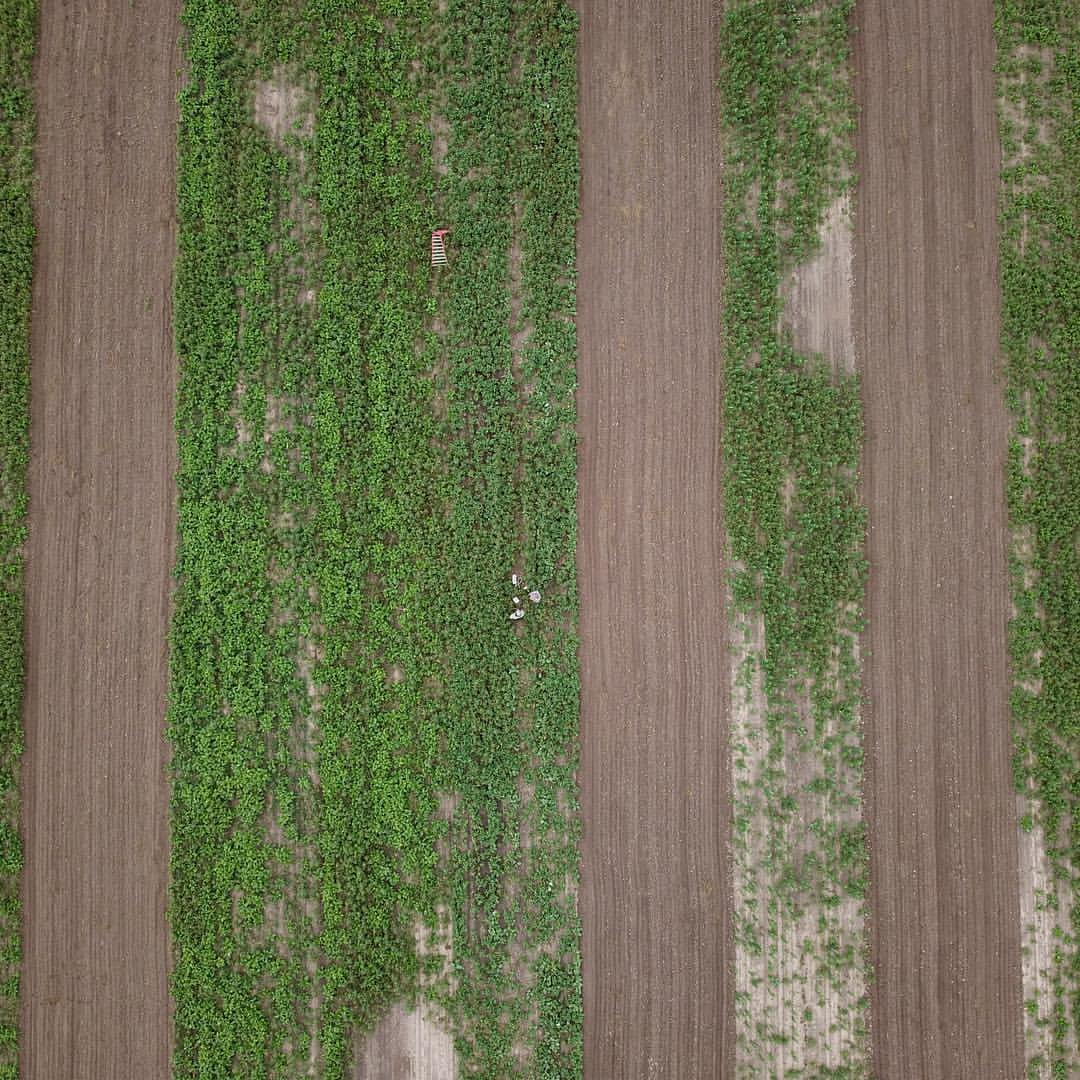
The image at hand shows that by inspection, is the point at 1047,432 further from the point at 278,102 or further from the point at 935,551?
the point at 278,102

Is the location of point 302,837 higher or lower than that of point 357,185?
lower

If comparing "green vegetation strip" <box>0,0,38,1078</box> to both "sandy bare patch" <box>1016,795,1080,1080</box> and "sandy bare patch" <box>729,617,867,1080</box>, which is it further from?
"sandy bare patch" <box>1016,795,1080,1080</box>

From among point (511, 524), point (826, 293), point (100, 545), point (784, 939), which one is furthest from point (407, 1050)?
point (826, 293)

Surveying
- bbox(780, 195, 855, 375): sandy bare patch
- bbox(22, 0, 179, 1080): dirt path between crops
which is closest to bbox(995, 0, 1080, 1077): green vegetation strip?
bbox(780, 195, 855, 375): sandy bare patch

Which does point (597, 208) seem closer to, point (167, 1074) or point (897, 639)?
point (897, 639)

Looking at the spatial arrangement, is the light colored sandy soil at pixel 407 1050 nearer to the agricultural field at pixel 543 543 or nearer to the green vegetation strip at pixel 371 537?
the agricultural field at pixel 543 543

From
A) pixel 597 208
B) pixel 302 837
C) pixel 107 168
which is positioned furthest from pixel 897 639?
pixel 107 168

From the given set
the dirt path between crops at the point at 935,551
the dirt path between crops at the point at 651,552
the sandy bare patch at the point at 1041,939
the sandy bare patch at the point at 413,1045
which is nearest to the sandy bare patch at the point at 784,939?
the dirt path between crops at the point at 651,552
